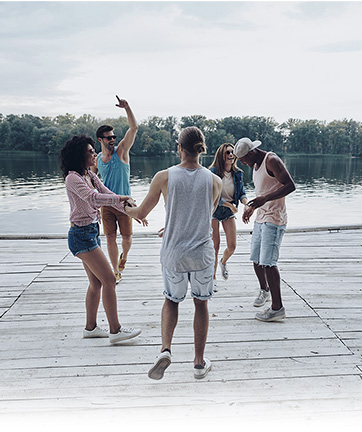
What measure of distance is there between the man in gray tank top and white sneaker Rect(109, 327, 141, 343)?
64 cm

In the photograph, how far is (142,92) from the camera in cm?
13462

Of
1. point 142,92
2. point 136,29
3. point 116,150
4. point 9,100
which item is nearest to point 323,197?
point 136,29

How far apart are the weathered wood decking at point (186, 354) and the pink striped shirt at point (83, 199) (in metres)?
1.05

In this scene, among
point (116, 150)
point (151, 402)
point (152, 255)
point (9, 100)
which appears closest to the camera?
point (151, 402)

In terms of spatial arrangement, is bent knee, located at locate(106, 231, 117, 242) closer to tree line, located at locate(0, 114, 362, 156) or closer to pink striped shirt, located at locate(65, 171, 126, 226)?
pink striped shirt, located at locate(65, 171, 126, 226)

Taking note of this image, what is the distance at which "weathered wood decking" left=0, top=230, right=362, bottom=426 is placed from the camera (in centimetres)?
222

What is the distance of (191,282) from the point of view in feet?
7.87

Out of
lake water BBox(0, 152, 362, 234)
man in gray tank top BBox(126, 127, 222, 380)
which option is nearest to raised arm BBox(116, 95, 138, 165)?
man in gray tank top BBox(126, 127, 222, 380)

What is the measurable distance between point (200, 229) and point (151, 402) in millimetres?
1098

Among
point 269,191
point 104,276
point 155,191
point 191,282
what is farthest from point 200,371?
point 269,191

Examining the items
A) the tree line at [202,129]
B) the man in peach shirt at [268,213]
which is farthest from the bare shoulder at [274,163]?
the tree line at [202,129]

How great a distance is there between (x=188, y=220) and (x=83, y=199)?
893 millimetres

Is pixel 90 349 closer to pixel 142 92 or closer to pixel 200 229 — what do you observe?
pixel 200 229

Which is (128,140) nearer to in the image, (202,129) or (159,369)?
(159,369)
